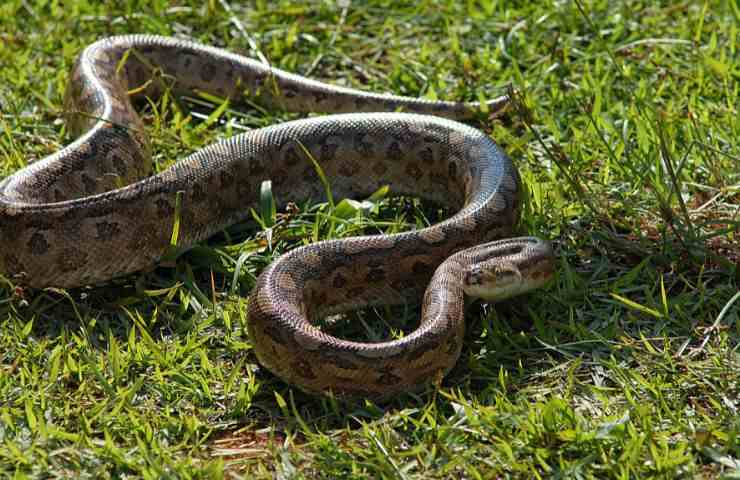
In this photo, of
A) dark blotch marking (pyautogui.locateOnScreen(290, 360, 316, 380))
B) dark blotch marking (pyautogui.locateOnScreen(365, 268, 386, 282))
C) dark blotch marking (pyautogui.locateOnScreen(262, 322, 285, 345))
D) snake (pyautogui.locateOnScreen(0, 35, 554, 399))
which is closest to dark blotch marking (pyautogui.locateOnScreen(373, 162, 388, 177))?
snake (pyautogui.locateOnScreen(0, 35, 554, 399))

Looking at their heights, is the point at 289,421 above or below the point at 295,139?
below

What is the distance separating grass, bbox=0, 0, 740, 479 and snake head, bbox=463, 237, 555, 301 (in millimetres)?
221

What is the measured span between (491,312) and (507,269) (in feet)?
1.03

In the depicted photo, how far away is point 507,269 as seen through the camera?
22.2 ft

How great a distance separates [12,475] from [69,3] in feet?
22.2

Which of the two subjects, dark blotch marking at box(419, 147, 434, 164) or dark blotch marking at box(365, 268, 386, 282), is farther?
dark blotch marking at box(419, 147, 434, 164)

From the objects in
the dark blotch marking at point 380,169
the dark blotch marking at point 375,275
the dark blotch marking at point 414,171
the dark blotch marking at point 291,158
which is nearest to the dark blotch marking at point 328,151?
the dark blotch marking at point 291,158

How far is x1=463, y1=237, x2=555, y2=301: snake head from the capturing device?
6.77m

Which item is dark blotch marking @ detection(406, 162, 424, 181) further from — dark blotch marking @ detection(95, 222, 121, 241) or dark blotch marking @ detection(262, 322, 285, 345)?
dark blotch marking @ detection(262, 322, 285, 345)

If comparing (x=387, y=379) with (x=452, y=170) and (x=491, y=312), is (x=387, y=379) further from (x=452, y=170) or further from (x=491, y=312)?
(x=452, y=170)

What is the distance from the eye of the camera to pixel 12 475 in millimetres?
5648

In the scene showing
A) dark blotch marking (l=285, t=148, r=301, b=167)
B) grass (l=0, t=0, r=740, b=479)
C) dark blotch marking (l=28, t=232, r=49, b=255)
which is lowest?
grass (l=0, t=0, r=740, b=479)

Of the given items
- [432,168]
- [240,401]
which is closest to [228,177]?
[432,168]

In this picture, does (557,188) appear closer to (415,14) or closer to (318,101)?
(318,101)
